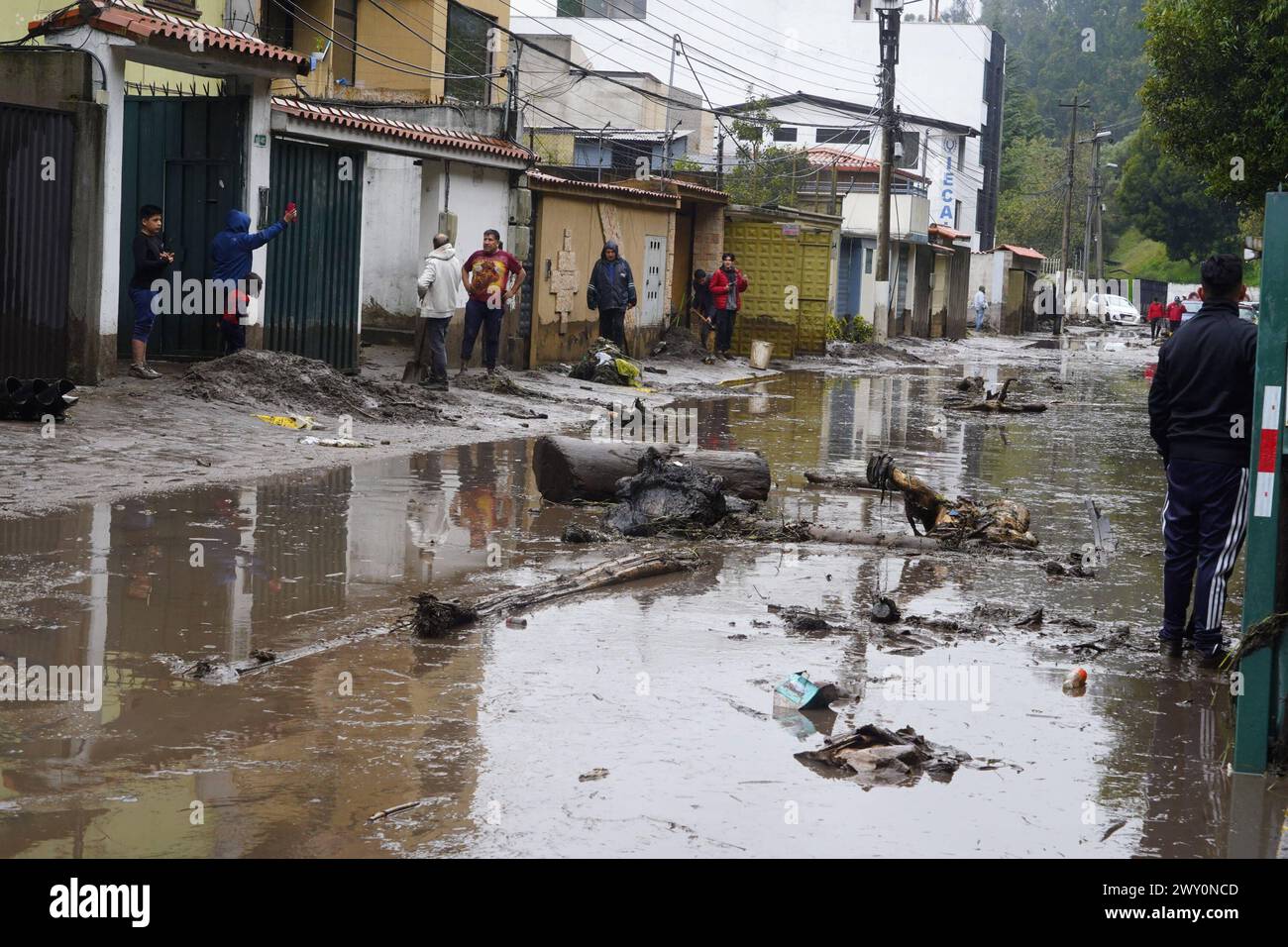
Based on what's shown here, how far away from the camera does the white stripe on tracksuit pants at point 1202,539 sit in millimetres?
7074

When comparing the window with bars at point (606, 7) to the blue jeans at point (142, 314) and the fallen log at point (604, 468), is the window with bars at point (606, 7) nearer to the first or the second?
A: the blue jeans at point (142, 314)

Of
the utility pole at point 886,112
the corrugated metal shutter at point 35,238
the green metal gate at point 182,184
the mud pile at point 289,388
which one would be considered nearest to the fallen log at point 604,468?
the mud pile at point 289,388

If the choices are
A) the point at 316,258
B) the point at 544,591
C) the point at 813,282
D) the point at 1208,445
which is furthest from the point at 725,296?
the point at 1208,445

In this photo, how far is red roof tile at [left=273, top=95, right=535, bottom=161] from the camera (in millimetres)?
16628

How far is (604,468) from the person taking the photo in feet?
36.1

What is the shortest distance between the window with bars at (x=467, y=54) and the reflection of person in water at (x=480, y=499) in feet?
72.1

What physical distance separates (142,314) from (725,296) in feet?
52.6

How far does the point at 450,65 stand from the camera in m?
34.1

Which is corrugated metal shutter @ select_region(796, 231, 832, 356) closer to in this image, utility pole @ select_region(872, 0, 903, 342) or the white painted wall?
utility pole @ select_region(872, 0, 903, 342)

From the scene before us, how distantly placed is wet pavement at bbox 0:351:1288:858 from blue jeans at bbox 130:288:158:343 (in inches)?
173

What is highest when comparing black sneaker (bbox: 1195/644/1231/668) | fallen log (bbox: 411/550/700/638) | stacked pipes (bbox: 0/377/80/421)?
stacked pipes (bbox: 0/377/80/421)

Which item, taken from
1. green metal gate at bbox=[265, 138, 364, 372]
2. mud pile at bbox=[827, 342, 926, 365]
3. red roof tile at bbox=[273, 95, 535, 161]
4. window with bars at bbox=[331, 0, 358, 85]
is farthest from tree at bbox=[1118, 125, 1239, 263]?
green metal gate at bbox=[265, 138, 364, 372]

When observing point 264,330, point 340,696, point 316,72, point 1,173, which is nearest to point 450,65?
point 316,72
